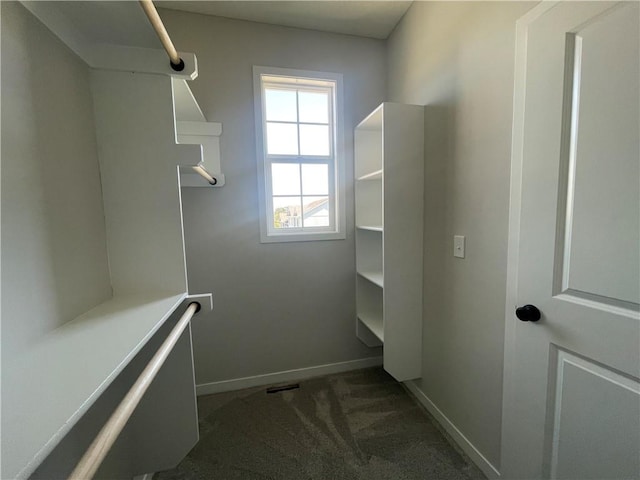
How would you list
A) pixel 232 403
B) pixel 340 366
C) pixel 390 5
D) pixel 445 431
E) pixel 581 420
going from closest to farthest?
pixel 581 420 < pixel 445 431 < pixel 390 5 < pixel 232 403 < pixel 340 366

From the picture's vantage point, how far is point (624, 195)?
0.78 metres

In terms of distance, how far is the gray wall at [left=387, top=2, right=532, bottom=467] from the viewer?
122 centimetres

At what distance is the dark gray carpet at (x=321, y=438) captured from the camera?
1.42 metres

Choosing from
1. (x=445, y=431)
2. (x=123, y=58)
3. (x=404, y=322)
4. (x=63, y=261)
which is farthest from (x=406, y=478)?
(x=123, y=58)

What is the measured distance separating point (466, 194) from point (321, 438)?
1.66m

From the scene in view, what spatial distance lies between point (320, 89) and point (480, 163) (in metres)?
1.43

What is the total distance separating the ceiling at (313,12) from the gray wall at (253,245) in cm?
6

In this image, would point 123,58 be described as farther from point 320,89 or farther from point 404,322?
point 404,322

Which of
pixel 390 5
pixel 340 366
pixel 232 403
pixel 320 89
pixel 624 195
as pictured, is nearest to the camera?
pixel 624 195

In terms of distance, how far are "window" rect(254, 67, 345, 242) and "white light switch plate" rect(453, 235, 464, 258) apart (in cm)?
91

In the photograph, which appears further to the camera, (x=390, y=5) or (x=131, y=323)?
(x=390, y=5)

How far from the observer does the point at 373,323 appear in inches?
83.7

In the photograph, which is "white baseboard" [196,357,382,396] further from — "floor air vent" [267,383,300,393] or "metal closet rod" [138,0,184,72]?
"metal closet rod" [138,0,184,72]

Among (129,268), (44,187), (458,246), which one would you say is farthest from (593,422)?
(44,187)
